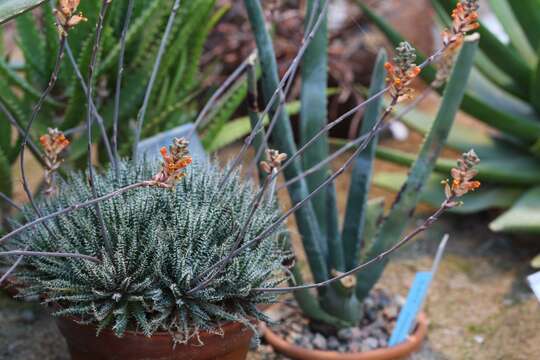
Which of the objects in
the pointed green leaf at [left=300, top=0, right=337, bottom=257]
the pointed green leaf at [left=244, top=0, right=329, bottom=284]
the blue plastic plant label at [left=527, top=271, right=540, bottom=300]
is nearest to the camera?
the blue plastic plant label at [left=527, top=271, right=540, bottom=300]

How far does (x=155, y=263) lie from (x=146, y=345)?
15cm

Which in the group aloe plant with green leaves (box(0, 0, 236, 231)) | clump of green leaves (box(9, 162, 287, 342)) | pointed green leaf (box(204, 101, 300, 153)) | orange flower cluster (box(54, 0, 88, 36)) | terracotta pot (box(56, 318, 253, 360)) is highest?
orange flower cluster (box(54, 0, 88, 36))

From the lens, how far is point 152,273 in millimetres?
1340

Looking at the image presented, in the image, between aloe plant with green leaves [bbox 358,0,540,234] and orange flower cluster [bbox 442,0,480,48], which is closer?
orange flower cluster [bbox 442,0,480,48]

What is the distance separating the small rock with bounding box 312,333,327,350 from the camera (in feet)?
6.06

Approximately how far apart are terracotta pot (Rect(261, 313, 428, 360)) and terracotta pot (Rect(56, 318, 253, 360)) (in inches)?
14.2

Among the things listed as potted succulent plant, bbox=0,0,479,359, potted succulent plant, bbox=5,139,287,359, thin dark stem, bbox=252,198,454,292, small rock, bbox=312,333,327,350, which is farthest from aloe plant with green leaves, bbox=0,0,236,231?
thin dark stem, bbox=252,198,454,292

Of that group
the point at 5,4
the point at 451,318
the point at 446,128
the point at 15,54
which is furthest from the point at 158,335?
the point at 15,54

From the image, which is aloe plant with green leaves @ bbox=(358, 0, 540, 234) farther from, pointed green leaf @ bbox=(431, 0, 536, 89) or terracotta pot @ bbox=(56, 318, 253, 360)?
terracotta pot @ bbox=(56, 318, 253, 360)

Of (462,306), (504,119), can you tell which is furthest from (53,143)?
(504,119)

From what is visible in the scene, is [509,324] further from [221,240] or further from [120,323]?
[120,323]

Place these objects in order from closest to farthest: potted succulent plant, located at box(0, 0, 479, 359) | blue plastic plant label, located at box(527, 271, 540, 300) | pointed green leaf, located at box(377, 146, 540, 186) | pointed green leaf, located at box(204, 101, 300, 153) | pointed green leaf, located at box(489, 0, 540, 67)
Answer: potted succulent plant, located at box(0, 0, 479, 359) → blue plastic plant label, located at box(527, 271, 540, 300) → pointed green leaf, located at box(204, 101, 300, 153) → pointed green leaf, located at box(377, 146, 540, 186) → pointed green leaf, located at box(489, 0, 540, 67)

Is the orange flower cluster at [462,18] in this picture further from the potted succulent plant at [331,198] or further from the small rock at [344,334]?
the small rock at [344,334]

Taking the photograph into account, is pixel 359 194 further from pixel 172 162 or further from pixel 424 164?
pixel 172 162
